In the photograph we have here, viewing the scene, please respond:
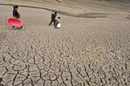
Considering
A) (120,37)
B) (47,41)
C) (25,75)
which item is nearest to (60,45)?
(47,41)

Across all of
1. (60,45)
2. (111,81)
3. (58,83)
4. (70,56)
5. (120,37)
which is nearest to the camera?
(58,83)

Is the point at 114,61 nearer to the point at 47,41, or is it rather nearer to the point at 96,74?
the point at 96,74

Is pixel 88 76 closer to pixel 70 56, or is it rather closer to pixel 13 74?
pixel 70 56

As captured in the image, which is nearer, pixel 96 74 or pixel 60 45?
pixel 96 74

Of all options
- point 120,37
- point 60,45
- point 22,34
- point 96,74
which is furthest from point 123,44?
point 22,34

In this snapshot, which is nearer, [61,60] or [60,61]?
[60,61]

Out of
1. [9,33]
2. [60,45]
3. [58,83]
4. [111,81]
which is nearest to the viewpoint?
[58,83]

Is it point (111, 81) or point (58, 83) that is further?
point (111, 81)

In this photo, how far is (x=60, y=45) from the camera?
10.5 metres

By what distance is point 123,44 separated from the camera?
12.1 meters

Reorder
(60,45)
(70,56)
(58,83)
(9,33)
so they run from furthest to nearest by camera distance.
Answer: (9,33), (60,45), (70,56), (58,83)

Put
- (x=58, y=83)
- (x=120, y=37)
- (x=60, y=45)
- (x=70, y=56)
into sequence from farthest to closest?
(x=120, y=37) < (x=60, y=45) < (x=70, y=56) < (x=58, y=83)

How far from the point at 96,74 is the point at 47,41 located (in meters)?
4.26

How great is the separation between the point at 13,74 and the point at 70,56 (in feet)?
10.4
